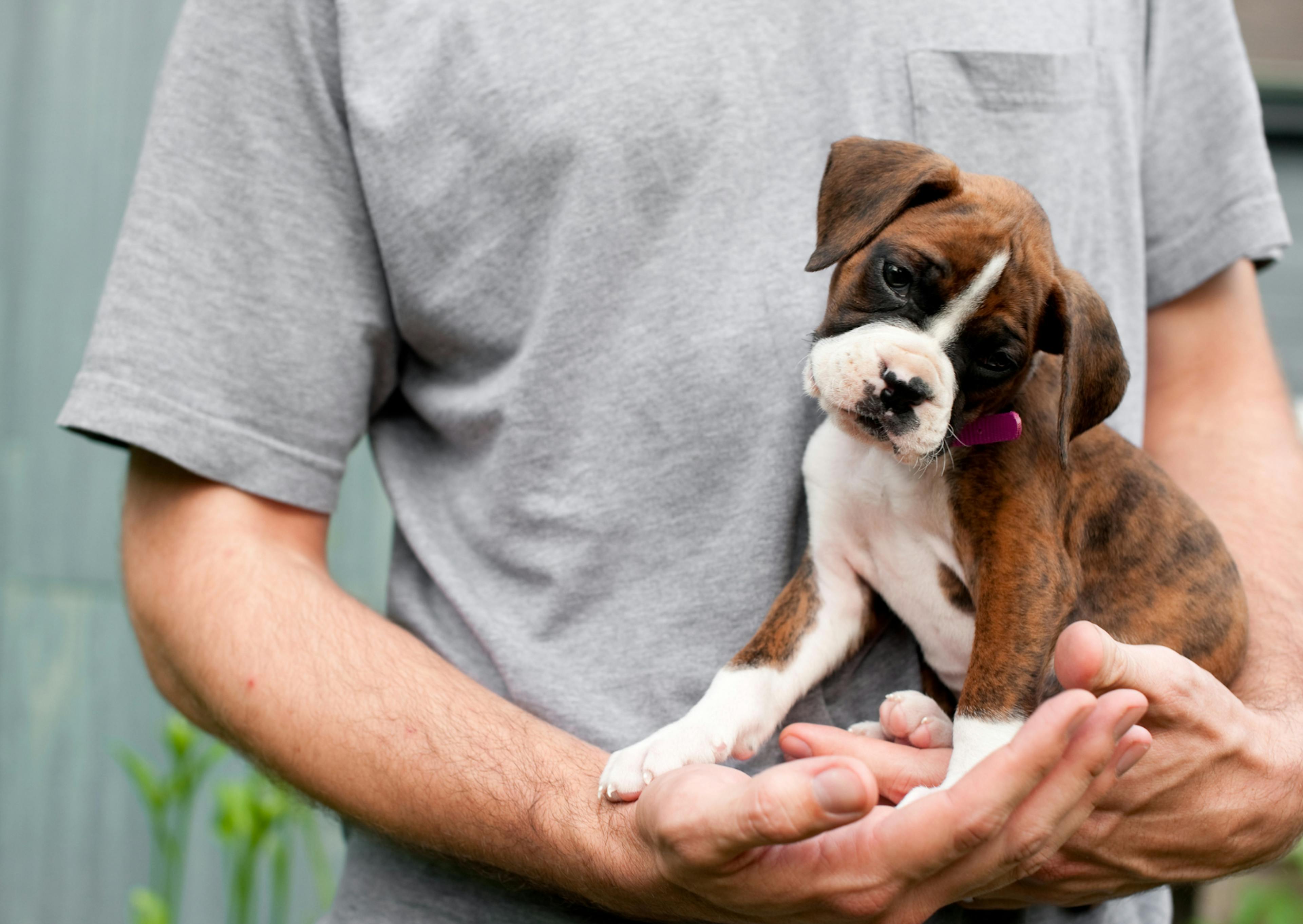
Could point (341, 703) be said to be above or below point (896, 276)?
below

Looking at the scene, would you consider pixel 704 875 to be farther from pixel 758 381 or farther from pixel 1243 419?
pixel 1243 419

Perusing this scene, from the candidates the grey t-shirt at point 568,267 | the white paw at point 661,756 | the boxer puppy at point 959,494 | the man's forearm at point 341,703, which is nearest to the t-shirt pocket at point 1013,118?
the grey t-shirt at point 568,267

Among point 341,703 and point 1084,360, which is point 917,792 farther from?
point 341,703

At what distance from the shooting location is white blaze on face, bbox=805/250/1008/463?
191cm

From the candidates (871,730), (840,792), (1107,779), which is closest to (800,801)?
(840,792)

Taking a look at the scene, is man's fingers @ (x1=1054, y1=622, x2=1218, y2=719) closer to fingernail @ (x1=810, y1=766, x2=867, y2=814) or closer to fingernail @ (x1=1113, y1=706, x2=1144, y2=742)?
fingernail @ (x1=1113, y1=706, x2=1144, y2=742)

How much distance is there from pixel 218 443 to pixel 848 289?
1455mm

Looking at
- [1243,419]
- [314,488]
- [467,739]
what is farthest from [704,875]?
[1243,419]

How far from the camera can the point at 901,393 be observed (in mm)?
1907

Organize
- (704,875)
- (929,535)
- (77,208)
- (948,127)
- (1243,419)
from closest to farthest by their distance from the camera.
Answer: (704,875)
(929,535)
(948,127)
(1243,419)
(77,208)

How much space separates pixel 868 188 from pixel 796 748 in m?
1.07

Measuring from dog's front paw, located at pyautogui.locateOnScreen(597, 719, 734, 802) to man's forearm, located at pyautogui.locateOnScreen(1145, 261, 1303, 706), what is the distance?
1.41 m

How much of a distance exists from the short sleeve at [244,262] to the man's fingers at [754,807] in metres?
1.31

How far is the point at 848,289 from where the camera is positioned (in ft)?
6.97
